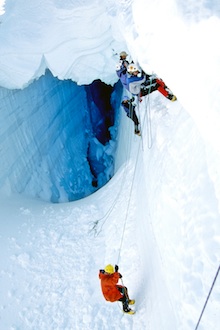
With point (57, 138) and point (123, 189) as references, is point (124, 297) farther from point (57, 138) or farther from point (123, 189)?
point (57, 138)

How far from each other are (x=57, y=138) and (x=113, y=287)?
7106mm

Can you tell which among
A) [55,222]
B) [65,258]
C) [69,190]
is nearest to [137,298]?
[65,258]

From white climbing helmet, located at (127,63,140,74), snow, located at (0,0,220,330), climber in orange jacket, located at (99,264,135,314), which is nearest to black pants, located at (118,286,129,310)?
climber in orange jacket, located at (99,264,135,314)

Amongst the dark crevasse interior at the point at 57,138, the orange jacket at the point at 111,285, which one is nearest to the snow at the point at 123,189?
the dark crevasse interior at the point at 57,138

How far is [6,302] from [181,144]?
374 centimetres

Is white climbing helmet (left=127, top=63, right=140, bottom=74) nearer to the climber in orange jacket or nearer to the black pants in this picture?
the climber in orange jacket

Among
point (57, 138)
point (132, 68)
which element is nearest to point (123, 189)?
point (132, 68)

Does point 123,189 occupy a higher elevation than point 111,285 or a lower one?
higher

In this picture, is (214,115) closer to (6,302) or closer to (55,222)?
(6,302)

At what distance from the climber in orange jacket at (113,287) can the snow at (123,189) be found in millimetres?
240

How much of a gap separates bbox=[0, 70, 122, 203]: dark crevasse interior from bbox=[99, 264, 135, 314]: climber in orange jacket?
444 cm

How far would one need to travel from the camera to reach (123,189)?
7.03 meters

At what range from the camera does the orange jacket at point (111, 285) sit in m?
4.27

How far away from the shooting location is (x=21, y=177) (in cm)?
846
